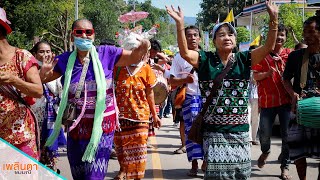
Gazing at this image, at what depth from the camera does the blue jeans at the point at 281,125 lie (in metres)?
7.40

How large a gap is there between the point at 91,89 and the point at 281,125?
3.63 m

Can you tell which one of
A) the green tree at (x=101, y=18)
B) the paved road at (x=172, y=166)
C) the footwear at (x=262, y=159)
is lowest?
the paved road at (x=172, y=166)

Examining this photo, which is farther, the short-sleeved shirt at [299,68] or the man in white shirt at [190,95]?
the man in white shirt at [190,95]

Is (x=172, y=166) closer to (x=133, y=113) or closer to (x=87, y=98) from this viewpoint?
(x=133, y=113)

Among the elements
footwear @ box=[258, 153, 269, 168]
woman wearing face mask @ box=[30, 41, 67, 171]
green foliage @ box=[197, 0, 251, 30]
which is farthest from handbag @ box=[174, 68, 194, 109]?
green foliage @ box=[197, 0, 251, 30]

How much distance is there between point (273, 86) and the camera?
7512 mm

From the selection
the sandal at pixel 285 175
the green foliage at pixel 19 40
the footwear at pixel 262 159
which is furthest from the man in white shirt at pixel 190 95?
the green foliage at pixel 19 40

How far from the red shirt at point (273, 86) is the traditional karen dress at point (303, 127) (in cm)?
108

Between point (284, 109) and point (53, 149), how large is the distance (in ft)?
10.5

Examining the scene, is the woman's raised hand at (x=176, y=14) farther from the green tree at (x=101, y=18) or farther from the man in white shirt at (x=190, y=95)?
the green tree at (x=101, y=18)

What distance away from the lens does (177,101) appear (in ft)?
26.8

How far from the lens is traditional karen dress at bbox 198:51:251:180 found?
4.75 meters

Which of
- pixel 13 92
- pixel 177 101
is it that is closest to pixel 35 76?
pixel 13 92

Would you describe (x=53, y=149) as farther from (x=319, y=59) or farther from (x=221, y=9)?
(x=221, y=9)
